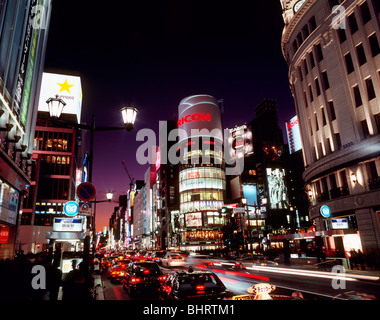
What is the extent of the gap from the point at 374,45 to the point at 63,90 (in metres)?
60.2

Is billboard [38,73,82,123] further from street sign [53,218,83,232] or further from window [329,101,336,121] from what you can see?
window [329,101,336,121]

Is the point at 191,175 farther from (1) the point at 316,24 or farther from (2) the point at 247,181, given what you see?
(1) the point at 316,24

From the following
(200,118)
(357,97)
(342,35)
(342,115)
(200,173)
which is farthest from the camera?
(200,118)

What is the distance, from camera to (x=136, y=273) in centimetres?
1434

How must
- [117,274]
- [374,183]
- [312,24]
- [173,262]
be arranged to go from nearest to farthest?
1. [117,274]
2. [374,183]
3. [173,262]
4. [312,24]

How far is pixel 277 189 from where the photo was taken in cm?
10131

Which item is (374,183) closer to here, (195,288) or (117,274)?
(195,288)

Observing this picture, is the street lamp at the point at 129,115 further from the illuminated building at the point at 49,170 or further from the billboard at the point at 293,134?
the billboard at the point at 293,134

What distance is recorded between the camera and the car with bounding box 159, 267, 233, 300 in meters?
8.84

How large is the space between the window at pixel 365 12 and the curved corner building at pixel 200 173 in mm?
71502

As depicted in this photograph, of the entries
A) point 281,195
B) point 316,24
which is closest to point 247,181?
point 281,195

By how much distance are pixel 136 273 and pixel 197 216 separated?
7943 cm

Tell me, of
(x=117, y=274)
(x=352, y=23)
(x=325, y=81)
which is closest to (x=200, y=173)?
(x=325, y=81)

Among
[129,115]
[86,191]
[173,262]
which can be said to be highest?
[129,115]
